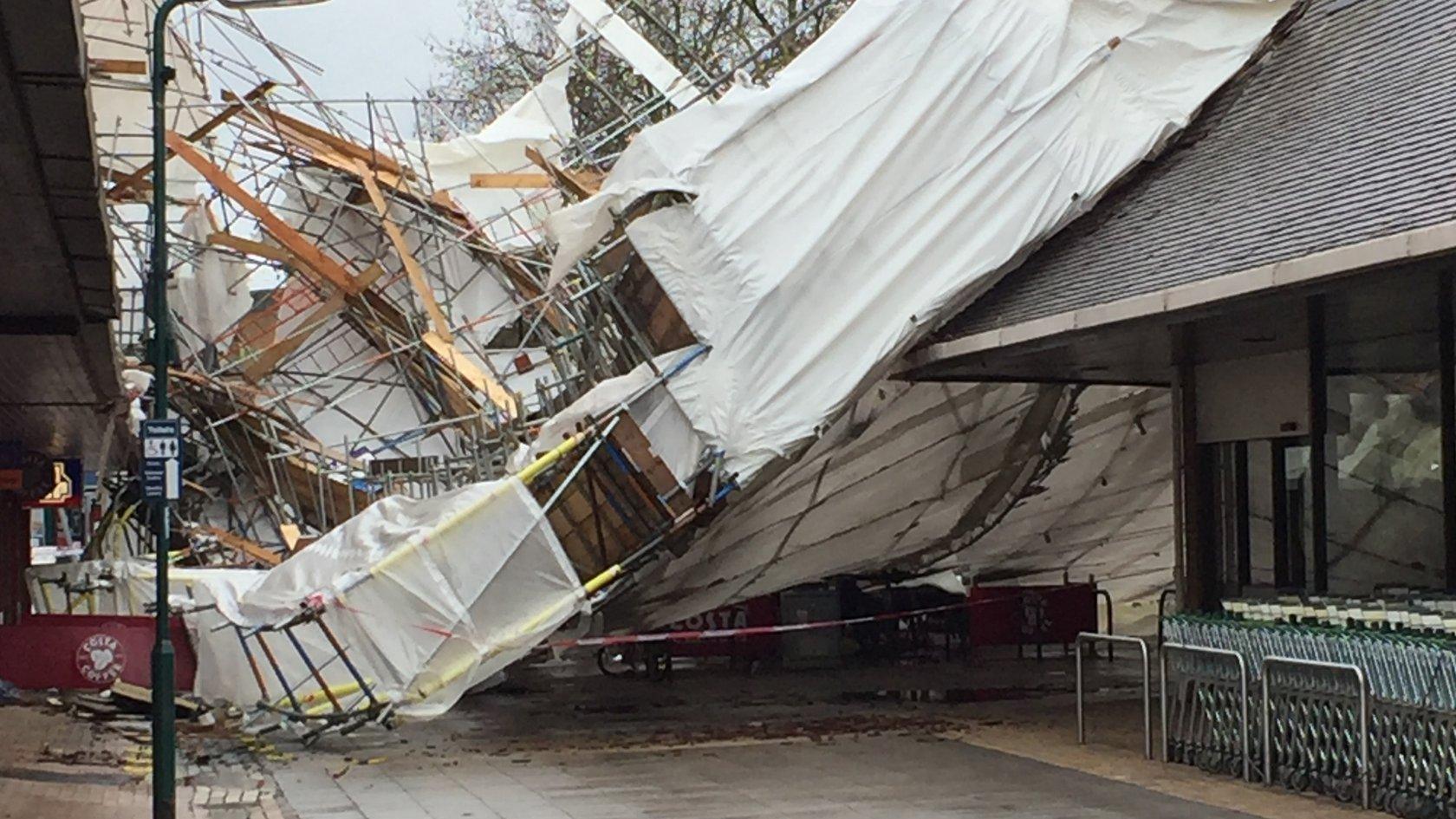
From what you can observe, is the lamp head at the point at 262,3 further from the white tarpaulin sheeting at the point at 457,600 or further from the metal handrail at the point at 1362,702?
the metal handrail at the point at 1362,702

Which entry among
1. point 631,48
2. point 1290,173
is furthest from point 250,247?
point 1290,173

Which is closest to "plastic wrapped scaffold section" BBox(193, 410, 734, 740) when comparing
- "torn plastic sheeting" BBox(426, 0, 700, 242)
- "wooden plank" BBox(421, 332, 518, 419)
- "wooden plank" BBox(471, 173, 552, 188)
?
"wooden plank" BBox(421, 332, 518, 419)

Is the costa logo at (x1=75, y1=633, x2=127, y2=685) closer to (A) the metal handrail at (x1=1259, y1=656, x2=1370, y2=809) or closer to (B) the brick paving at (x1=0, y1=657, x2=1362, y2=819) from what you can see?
(B) the brick paving at (x1=0, y1=657, x2=1362, y2=819)

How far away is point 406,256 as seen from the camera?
23.0 m

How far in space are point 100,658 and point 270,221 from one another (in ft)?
25.9

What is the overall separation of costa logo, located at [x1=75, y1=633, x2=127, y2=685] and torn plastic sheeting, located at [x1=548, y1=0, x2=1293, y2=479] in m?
6.02

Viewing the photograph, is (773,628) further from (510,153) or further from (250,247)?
(510,153)

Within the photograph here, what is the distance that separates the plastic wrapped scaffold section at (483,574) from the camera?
1527 centimetres

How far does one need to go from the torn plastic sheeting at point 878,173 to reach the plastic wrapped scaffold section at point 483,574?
1.01 metres

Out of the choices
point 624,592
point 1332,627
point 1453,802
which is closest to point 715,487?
point 624,592

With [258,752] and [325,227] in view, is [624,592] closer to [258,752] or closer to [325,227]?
[258,752]

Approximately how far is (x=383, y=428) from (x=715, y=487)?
12.6 metres

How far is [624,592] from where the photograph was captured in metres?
17.6

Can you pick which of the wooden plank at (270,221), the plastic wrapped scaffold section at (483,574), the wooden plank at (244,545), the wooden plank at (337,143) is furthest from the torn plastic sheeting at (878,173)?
the wooden plank at (337,143)
